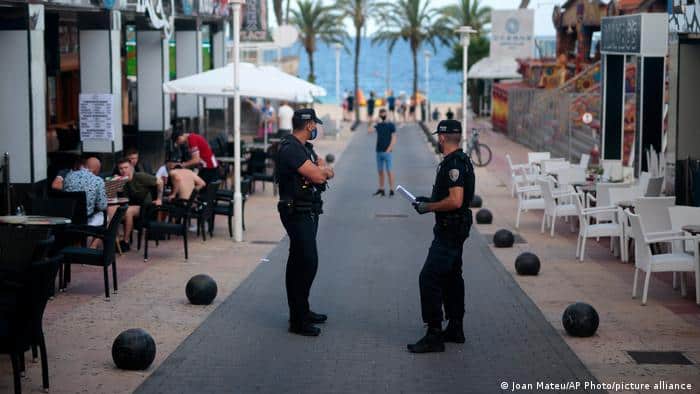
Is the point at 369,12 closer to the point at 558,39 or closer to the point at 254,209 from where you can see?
Answer: the point at 558,39

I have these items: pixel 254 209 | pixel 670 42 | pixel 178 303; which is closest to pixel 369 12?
pixel 254 209

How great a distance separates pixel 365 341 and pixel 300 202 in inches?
57.7

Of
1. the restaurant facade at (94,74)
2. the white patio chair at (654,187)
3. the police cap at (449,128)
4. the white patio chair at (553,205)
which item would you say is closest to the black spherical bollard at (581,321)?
the police cap at (449,128)

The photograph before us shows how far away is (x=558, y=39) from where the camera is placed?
157 feet

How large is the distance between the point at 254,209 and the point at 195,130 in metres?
12.1

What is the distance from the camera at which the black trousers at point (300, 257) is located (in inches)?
438

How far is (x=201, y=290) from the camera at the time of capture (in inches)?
506

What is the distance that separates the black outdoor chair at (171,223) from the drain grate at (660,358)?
24.4 ft

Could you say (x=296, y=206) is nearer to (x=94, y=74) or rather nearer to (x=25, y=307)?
(x=25, y=307)

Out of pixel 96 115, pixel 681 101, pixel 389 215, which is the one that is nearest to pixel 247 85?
pixel 96 115

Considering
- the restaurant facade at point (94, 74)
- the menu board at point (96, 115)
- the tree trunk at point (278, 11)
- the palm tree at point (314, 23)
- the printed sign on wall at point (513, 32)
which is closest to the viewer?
the restaurant facade at point (94, 74)

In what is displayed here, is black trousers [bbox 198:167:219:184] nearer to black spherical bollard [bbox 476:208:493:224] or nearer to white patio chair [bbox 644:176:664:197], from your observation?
black spherical bollard [bbox 476:208:493:224]

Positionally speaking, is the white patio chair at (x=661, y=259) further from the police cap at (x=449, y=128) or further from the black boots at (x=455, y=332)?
the police cap at (x=449, y=128)

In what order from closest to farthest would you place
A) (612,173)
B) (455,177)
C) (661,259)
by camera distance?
(455,177), (661,259), (612,173)
